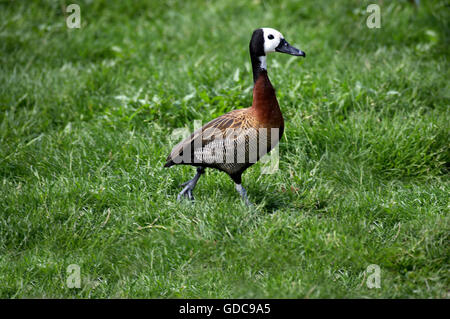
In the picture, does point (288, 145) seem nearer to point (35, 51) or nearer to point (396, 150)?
point (396, 150)

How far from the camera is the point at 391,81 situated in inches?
220

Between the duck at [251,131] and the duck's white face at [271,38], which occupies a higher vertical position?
the duck's white face at [271,38]

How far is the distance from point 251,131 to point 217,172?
0.79 meters

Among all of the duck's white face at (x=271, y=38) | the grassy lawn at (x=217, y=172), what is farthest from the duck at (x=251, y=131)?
the grassy lawn at (x=217, y=172)

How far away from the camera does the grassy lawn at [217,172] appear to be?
3740mm

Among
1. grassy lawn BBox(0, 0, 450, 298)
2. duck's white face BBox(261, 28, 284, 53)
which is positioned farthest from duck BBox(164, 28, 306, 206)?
grassy lawn BBox(0, 0, 450, 298)

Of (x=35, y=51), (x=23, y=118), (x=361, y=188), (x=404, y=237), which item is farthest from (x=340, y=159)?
(x=35, y=51)

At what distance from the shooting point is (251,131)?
3979 millimetres

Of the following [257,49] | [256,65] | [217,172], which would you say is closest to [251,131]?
[256,65]

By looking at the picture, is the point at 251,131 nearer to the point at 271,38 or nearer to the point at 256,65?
the point at 256,65

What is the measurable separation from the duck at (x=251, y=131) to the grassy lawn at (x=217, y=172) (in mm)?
366

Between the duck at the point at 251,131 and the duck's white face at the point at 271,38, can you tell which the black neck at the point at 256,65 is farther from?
the duck's white face at the point at 271,38
